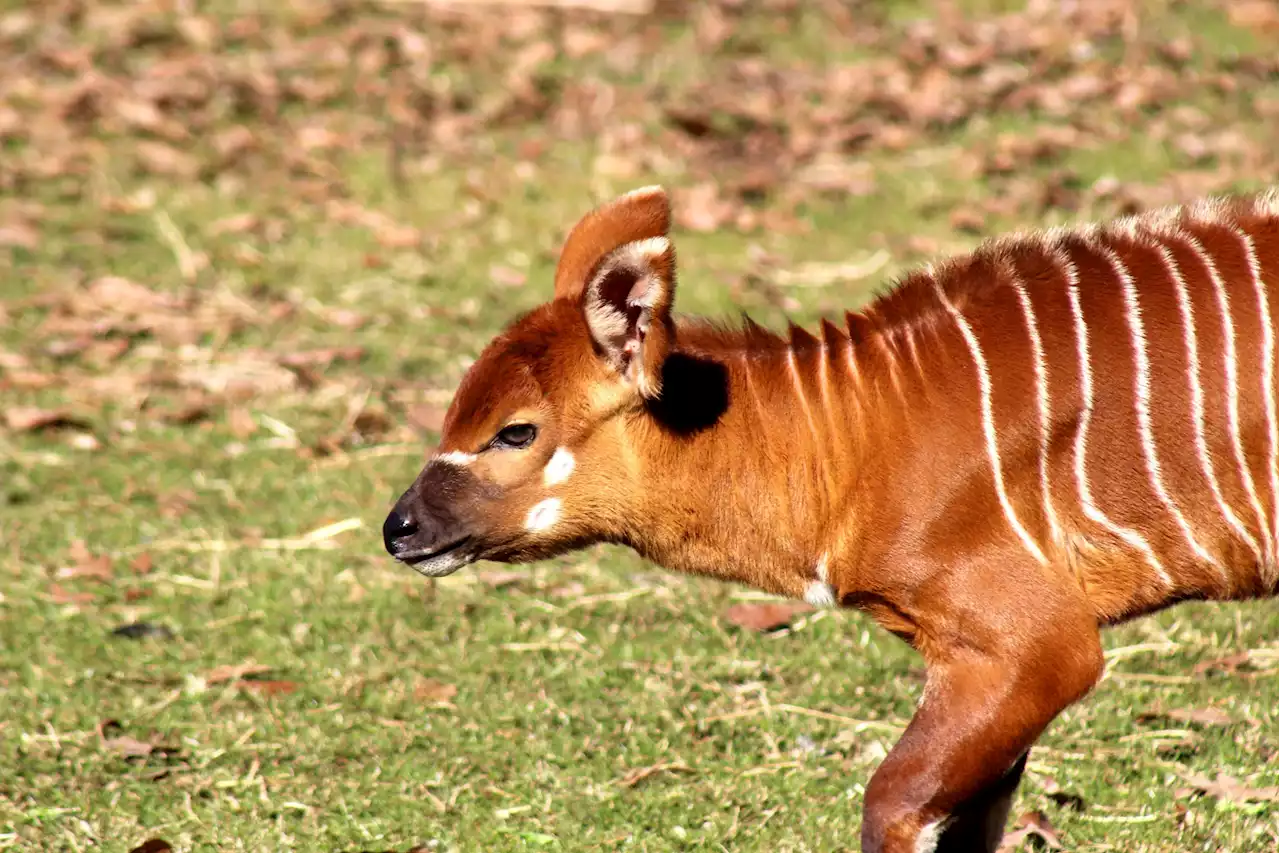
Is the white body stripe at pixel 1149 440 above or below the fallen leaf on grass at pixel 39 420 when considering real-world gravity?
above

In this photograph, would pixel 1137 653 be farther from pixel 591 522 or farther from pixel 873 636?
pixel 591 522

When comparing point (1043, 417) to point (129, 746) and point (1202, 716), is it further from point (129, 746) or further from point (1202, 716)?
point (129, 746)

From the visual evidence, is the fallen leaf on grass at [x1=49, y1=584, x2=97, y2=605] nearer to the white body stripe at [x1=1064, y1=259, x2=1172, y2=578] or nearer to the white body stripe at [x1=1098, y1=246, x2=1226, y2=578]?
the white body stripe at [x1=1064, y1=259, x2=1172, y2=578]

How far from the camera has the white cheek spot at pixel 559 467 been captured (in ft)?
14.0

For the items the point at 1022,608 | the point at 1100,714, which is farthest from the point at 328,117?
the point at 1022,608

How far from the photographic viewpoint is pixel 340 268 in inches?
365

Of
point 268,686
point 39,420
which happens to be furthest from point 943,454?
point 39,420

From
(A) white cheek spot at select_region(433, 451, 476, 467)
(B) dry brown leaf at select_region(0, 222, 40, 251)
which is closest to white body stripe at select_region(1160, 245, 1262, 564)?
(A) white cheek spot at select_region(433, 451, 476, 467)

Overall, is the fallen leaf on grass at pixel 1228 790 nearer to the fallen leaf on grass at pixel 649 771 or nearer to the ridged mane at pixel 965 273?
the fallen leaf on grass at pixel 649 771

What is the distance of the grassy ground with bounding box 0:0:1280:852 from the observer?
504cm

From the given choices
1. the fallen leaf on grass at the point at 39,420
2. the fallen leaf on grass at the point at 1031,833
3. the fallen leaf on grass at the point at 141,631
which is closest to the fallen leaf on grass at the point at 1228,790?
the fallen leaf on grass at the point at 1031,833

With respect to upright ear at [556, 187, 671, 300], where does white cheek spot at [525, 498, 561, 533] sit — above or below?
below

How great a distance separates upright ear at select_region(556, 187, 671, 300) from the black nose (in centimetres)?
69

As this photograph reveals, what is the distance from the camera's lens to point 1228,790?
476cm
